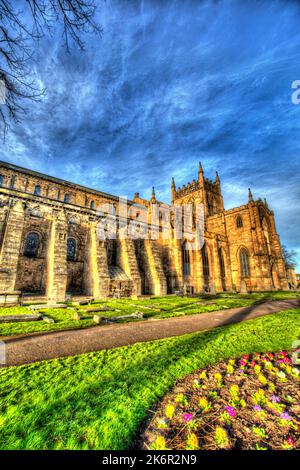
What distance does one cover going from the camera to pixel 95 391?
2426 mm

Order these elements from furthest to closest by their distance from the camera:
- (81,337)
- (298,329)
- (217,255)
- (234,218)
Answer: (234,218), (217,255), (298,329), (81,337)

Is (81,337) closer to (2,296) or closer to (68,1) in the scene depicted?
(68,1)

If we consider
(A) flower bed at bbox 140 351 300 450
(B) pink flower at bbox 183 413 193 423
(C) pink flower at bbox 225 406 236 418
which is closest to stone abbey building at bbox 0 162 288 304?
(A) flower bed at bbox 140 351 300 450

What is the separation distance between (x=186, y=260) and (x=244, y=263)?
1095cm

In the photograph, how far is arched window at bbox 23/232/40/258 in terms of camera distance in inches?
666

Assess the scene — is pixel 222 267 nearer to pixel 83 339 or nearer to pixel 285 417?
pixel 83 339

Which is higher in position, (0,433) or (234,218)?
(234,218)

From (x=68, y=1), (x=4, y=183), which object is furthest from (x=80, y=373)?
(x=4, y=183)

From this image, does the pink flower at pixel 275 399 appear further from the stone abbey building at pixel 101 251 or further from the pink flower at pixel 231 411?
the stone abbey building at pixel 101 251

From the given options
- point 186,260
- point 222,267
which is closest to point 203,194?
point 222,267

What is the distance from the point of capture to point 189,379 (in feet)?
9.22

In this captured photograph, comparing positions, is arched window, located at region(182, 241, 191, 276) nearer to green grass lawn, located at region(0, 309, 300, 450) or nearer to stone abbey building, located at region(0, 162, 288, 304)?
stone abbey building, located at region(0, 162, 288, 304)

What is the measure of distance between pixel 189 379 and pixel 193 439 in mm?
1302

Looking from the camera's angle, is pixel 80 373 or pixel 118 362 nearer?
pixel 80 373
